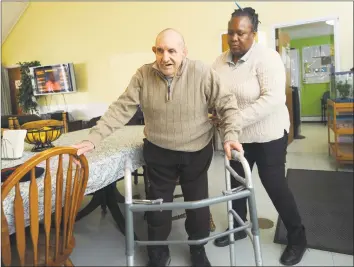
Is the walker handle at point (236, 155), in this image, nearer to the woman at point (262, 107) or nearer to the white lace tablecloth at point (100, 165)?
the woman at point (262, 107)

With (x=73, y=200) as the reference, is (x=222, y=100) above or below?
above

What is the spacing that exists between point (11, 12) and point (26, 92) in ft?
2.57

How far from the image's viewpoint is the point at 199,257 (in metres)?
1.22

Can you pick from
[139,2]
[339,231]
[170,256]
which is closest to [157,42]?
[170,256]

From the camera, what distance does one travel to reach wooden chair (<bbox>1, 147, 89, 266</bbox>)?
0.67 m

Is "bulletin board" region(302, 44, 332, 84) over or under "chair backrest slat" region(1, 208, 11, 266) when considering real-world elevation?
over

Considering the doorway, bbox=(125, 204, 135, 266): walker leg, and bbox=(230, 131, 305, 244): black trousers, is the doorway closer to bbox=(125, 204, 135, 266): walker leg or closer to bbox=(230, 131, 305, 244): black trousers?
bbox=(230, 131, 305, 244): black trousers

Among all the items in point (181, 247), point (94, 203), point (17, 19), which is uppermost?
point (17, 19)

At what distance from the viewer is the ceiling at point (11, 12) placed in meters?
2.45

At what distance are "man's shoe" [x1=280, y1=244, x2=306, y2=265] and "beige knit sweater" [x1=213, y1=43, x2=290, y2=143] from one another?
51 cm

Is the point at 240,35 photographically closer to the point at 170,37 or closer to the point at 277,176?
the point at 170,37

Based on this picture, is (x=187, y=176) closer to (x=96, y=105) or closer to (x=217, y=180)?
(x=217, y=180)

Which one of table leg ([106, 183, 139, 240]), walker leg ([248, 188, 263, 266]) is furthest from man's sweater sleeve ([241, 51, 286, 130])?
Answer: table leg ([106, 183, 139, 240])

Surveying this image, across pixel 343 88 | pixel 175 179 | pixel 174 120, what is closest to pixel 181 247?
pixel 175 179
